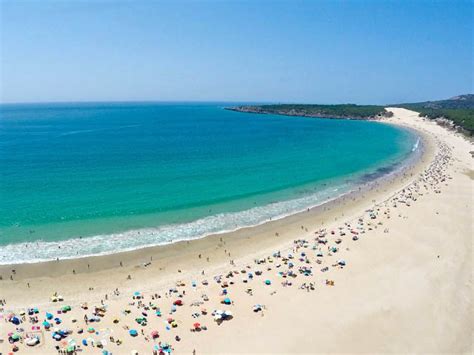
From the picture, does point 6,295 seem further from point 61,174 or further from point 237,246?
point 61,174

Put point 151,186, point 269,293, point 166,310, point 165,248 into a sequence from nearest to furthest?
1. point 166,310
2. point 269,293
3. point 165,248
4. point 151,186

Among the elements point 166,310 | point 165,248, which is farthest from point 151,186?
point 166,310

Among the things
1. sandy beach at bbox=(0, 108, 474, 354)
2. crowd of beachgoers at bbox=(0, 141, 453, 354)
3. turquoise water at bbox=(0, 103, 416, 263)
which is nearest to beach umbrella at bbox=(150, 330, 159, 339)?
crowd of beachgoers at bbox=(0, 141, 453, 354)

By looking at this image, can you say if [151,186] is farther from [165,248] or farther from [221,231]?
[165,248]

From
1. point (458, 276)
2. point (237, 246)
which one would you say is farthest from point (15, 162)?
point (458, 276)

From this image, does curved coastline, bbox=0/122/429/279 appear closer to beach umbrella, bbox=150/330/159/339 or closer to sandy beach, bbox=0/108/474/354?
sandy beach, bbox=0/108/474/354

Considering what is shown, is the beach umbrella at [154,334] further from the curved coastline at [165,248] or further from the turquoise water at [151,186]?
the turquoise water at [151,186]
